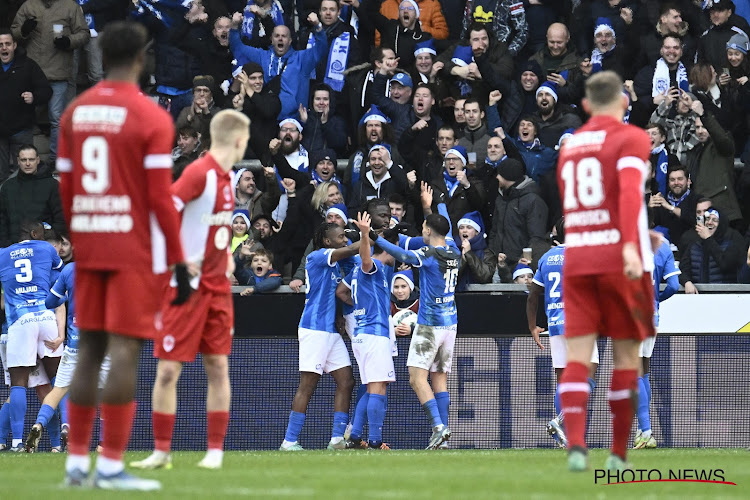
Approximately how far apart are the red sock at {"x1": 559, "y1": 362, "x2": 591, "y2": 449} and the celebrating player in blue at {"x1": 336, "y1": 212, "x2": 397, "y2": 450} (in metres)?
5.91

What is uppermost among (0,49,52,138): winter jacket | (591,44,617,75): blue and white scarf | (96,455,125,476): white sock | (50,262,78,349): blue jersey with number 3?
(591,44,617,75): blue and white scarf

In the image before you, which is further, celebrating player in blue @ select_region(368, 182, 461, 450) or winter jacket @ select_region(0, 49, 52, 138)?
winter jacket @ select_region(0, 49, 52, 138)

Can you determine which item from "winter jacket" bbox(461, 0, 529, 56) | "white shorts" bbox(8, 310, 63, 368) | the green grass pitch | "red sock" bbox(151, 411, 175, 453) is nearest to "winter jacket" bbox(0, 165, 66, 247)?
"white shorts" bbox(8, 310, 63, 368)

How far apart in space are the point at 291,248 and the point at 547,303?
15.7 feet

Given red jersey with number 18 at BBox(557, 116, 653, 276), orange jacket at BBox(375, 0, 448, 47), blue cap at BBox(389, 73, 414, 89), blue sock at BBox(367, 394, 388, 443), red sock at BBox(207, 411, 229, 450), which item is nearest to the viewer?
red jersey with number 18 at BBox(557, 116, 653, 276)

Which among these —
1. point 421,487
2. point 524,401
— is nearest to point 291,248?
point 524,401

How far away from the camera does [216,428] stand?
9203mm

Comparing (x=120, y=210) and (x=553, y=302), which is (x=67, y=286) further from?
(x=120, y=210)

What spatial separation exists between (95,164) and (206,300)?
1981 millimetres

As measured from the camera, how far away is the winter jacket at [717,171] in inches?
698

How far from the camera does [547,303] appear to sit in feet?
45.2

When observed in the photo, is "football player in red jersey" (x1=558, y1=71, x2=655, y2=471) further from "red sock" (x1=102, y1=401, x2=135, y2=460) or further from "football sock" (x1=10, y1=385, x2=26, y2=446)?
"football sock" (x1=10, y1=385, x2=26, y2=446)

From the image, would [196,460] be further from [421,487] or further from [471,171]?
[471,171]

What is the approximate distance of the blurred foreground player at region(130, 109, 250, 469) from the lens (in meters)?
8.99
